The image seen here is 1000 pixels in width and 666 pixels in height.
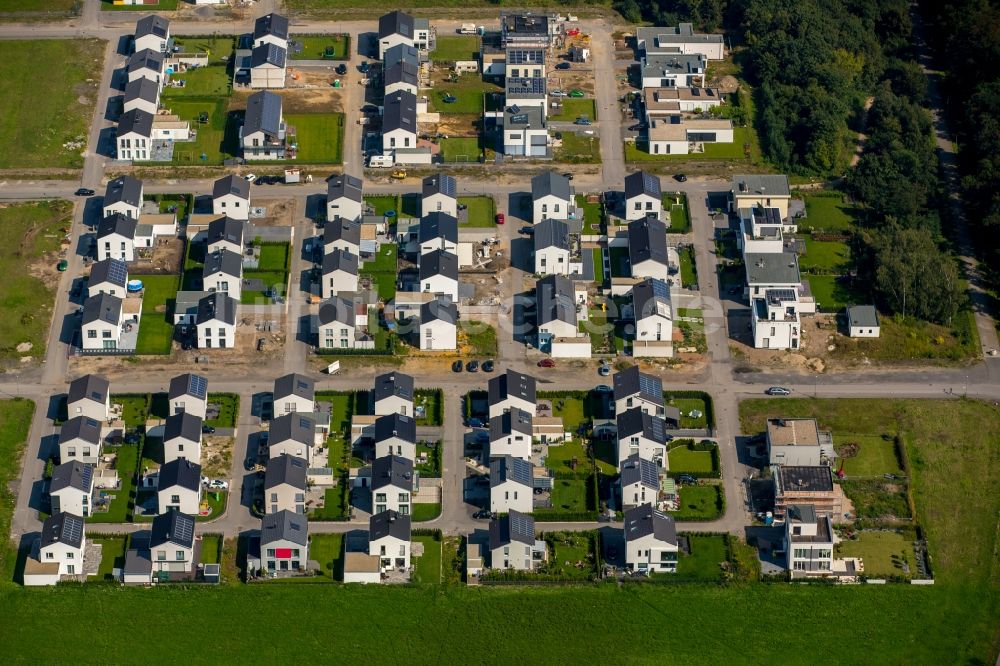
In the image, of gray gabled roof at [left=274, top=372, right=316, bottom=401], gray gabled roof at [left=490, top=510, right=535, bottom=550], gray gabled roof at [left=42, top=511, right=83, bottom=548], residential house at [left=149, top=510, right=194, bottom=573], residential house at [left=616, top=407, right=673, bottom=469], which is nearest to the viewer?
residential house at [left=149, top=510, right=194, bottom=573]

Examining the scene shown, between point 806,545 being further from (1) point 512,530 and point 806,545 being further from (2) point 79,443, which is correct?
(2) point 79,443

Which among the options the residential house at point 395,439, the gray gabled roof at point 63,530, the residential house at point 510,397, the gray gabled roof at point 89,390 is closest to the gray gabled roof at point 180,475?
the gray gabled roof at point 63,530

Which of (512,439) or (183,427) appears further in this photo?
(512,439)

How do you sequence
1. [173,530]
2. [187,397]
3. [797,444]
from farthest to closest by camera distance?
[187,397], [797,444], [173,530]

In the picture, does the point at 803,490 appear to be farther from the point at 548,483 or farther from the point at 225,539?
A: the point at 225,539

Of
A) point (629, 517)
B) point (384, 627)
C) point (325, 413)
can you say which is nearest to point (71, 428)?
point (325, 413)

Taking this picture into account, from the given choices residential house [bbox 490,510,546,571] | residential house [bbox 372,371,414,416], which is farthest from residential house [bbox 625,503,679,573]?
residential house [bbox 372,371,414,416]

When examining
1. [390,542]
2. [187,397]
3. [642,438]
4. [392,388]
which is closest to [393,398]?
[392,388]

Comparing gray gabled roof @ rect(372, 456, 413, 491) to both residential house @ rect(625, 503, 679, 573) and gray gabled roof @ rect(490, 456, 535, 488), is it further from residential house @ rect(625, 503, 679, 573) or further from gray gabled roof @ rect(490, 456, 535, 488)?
residential house @ rect(625, 503, 679, 573)
